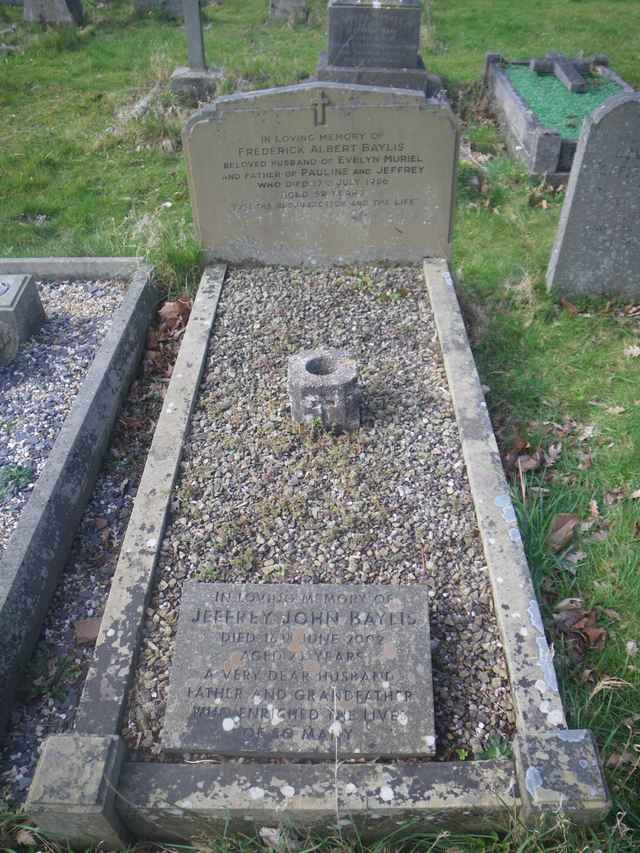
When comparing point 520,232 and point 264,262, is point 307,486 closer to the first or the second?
point 264,262

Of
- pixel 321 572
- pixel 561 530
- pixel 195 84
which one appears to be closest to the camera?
pixel 321 572

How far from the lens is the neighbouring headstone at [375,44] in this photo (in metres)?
8.22

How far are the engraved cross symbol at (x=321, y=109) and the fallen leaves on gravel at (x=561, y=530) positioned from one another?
3149mm

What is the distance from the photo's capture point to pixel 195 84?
9.00 m

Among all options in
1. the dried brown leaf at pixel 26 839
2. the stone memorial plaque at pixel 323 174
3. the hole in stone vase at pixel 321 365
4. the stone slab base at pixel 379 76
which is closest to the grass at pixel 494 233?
the dried brown leaf at pixel 26 839

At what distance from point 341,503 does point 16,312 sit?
101 inches

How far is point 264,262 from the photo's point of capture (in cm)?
555

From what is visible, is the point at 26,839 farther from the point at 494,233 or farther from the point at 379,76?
the point at 379,76

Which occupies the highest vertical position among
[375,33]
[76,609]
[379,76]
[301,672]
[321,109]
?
[321,109]

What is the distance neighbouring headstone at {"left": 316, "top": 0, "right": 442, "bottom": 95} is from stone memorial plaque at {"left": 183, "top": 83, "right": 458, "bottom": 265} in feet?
12.8

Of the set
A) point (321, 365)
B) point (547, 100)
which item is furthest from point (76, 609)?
point (547, 100)

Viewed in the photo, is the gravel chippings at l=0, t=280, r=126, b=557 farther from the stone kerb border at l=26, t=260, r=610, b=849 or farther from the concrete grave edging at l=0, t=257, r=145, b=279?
the stone kerb border at l=26, t=260, r=610, b=849

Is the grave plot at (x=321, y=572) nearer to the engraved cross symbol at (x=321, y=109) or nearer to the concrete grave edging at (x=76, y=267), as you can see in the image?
the engraved cross symbol at (x=321, y=109)

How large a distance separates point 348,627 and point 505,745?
2.31 ft
